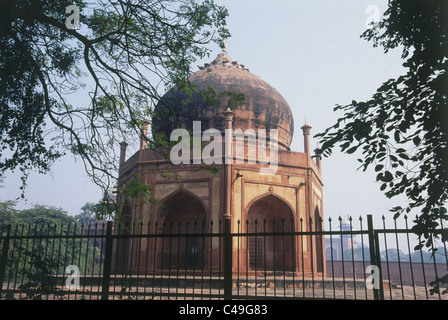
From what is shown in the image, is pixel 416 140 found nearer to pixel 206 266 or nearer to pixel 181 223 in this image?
pixel 206 266

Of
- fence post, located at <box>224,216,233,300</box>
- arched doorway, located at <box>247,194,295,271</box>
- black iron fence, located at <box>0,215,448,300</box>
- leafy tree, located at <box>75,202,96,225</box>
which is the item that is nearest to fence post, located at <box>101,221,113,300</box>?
black iron fence, located at <box>0,215,448,300</box>

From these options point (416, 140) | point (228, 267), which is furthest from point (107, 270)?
point (416, 140)

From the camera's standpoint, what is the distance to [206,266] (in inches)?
461

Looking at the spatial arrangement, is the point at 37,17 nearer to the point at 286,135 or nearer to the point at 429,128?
the point at 429,128

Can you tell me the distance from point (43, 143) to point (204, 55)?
3076 millimetres

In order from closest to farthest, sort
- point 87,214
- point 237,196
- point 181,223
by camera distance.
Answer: point 237,196
point 181,223
point 87,214

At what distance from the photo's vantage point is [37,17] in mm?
5027

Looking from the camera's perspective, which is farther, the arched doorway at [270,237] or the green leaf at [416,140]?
the arched doorway at [270,237]

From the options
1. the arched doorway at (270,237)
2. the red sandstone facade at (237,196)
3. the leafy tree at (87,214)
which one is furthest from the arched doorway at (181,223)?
the leafy tree at (87,214)

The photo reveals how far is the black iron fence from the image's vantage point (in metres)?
4.62

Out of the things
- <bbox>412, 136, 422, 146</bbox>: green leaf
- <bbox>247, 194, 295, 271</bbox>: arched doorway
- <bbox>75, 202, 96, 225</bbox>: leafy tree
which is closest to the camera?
<bbox>412, 136, 422, 146</bbox>: green leaf

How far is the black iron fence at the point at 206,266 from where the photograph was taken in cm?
462

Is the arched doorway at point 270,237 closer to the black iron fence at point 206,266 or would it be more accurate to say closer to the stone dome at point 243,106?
the black iron fence at point 206,266

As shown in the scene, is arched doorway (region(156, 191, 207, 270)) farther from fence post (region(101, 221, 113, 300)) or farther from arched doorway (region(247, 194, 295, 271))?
fence post (region(101, 221, 113, 300))
